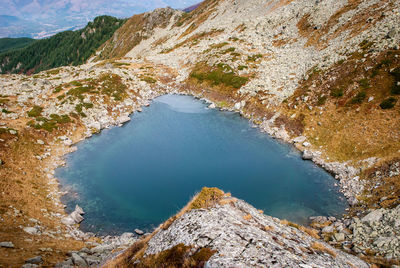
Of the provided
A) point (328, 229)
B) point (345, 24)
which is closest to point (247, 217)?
point (328, 229)

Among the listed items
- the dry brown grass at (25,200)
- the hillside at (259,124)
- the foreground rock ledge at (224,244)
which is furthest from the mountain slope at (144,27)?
the foreground rock ledge at (224,244)

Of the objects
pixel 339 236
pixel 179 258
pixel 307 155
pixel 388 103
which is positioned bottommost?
pixel 339 236

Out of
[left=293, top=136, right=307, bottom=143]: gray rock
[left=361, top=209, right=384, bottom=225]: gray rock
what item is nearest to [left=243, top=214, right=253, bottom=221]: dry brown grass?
[left=361, top=209, right=384, bottom=225]: gray rock

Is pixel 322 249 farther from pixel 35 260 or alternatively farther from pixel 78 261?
pixel 35 260

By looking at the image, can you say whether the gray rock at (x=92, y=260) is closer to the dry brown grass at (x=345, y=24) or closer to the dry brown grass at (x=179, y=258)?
the dry brown grass at (x=179, y=258)

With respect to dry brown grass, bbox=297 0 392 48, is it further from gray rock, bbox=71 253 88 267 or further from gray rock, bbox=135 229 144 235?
gray rock, bbox=71 253 88 267

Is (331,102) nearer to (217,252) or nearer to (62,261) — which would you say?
(217,252)
